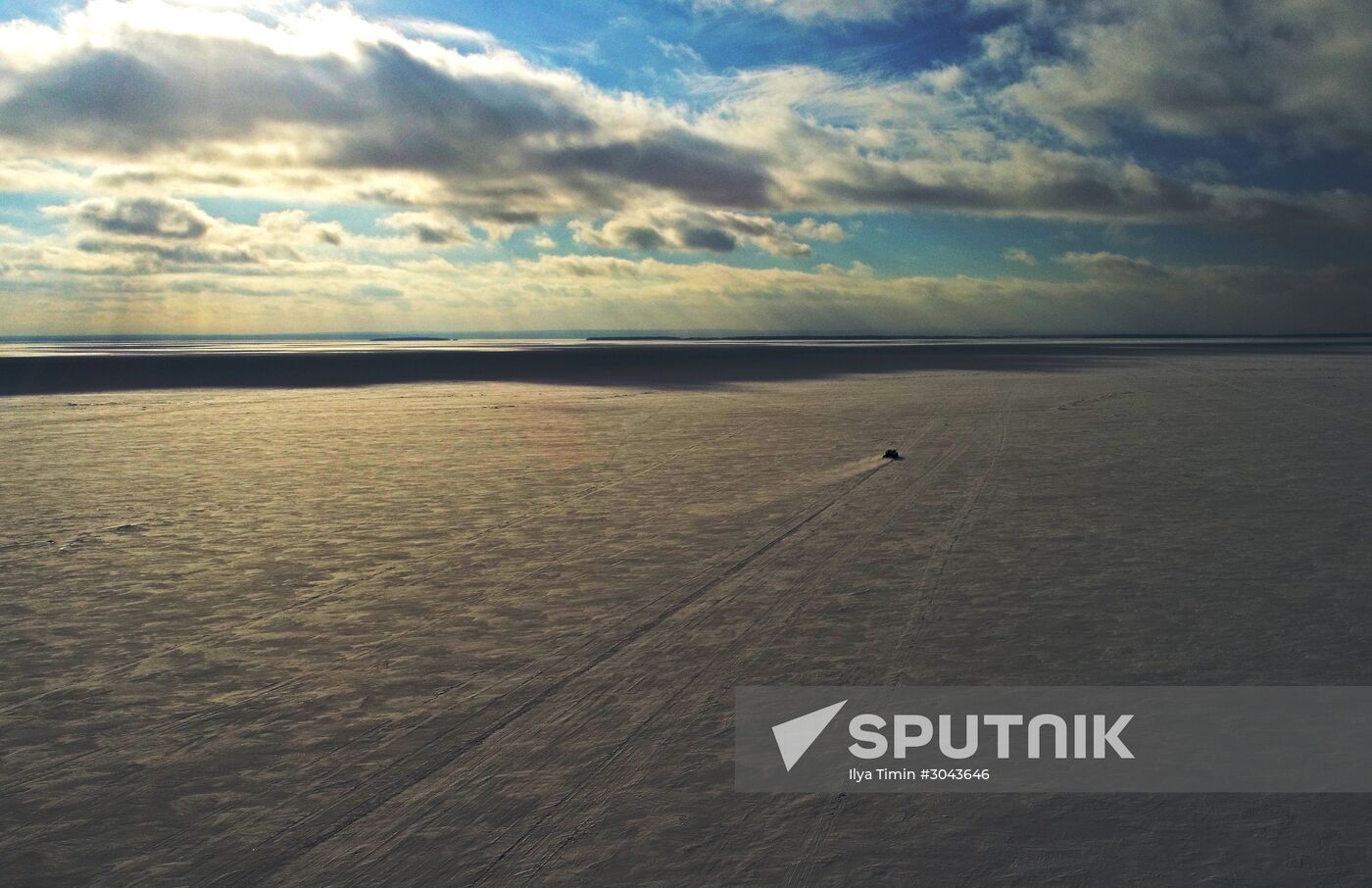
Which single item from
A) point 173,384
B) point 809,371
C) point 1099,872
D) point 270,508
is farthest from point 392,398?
point 1099,872

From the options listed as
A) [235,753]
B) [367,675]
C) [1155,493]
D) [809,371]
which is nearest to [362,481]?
[367,675]

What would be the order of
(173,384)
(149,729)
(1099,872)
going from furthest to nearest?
(173,384) < (149,729) < (1099,872)

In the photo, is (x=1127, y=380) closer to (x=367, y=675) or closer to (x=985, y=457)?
(x=985, y=457)

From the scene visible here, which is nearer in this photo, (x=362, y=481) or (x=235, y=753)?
(x=235, y=753)

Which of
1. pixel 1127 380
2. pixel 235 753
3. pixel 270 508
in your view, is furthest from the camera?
pixel 1127 380

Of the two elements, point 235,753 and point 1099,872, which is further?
point 235,753

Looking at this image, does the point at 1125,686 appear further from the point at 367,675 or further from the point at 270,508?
the point at 270,508
